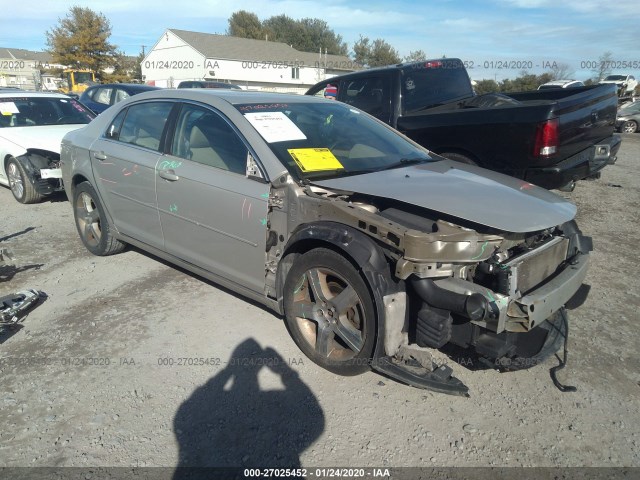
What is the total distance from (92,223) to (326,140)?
290cm

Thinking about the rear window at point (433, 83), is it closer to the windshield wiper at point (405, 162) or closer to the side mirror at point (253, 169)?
the windshield wiper at point (405, 162)

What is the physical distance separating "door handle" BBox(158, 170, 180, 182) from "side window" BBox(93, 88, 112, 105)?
11.1 meters

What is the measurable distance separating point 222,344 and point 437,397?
1.53 meters

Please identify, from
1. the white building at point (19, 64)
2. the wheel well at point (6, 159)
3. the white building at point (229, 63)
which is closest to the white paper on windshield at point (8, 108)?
the wheel well at point (6, 159)

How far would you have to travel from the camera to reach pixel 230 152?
3.48 meters

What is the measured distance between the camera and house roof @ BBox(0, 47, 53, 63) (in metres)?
68.7

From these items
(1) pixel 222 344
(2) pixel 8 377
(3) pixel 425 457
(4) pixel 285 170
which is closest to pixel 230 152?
(4) pixel 285 170

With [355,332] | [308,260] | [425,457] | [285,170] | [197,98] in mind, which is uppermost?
[197,98]

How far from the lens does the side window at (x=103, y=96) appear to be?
44.0 ft

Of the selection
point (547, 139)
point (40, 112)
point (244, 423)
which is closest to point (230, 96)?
point (244, 423)

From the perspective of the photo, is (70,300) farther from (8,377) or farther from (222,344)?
(222,344)

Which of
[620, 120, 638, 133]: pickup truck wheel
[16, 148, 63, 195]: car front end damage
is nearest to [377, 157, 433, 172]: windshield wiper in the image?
[16, 148, 63, 195]: car front end damage

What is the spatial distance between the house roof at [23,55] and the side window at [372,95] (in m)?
76.1

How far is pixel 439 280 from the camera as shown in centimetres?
263
